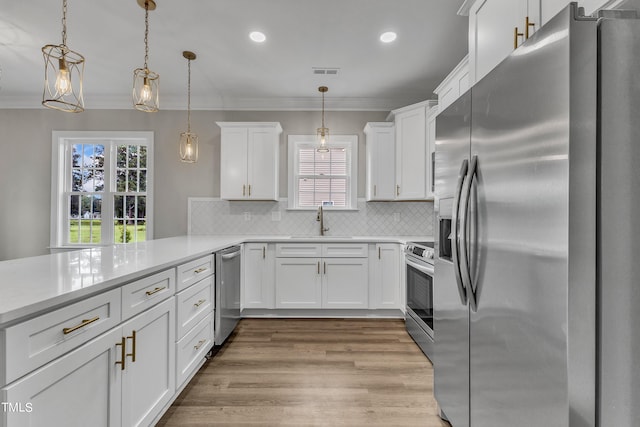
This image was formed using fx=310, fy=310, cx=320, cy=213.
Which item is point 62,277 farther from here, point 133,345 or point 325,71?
point 325,71

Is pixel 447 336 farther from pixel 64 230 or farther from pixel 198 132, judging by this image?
pixel 64 230

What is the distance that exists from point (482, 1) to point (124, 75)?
11.7 feet

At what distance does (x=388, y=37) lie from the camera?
271 centimetres

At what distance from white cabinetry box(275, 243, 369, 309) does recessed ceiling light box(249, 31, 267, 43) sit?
209cm

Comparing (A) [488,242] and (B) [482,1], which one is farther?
(B) [482,1]

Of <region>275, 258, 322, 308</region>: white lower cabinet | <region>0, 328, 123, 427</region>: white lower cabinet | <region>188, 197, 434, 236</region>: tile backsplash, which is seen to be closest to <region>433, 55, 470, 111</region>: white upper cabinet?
<region>188, 197, 434, 236</region>: tile backsplash

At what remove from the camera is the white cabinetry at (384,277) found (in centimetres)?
345

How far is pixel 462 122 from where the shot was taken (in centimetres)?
135

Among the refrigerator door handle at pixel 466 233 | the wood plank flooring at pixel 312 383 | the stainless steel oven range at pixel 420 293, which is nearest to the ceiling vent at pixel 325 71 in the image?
the stainless steel oven range at pixel 420 293

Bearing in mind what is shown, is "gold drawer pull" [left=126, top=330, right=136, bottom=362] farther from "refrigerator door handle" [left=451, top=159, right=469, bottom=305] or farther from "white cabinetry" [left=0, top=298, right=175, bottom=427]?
"refrigerator door handle" [left=451, top=159, right=469, bottom=305]

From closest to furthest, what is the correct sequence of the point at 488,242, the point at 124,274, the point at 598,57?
1. the point at 598,57
2. the point at 488,242
3. the point at 124,274

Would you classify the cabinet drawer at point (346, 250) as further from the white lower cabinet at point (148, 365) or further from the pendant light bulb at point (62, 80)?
the pendant light bulb at point (62, 80)

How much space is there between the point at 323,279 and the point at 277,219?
1.12 meters

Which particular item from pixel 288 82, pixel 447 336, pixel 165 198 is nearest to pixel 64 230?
pixel 165 198
